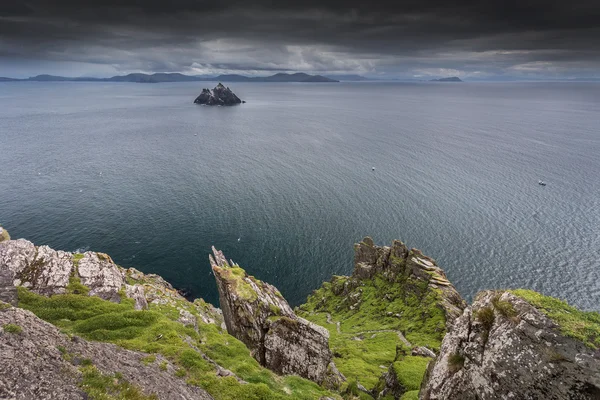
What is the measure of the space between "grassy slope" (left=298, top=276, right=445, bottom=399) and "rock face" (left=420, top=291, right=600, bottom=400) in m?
11.0

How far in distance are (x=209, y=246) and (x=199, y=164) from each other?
89162 mm

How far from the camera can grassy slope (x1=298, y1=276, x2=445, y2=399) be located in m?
42.8

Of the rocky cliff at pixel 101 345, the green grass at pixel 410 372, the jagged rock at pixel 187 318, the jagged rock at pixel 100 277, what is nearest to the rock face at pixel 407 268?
the green grass at pixel 410 372

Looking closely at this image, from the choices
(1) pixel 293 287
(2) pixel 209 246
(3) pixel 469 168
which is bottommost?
(1) pixel 293 287

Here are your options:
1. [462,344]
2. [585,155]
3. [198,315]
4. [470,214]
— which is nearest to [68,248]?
[198,315]

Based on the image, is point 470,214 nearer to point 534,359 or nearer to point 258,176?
point 258,176

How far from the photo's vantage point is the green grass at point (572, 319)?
16.8m

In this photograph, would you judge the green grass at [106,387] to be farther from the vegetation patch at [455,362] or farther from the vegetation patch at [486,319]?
the vegetation patch at [486,319]

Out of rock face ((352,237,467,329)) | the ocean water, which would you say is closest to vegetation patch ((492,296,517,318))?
rock face ((352,237,467,329))

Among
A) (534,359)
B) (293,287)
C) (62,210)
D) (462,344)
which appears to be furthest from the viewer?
(62,210)

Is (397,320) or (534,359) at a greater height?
(534,359)

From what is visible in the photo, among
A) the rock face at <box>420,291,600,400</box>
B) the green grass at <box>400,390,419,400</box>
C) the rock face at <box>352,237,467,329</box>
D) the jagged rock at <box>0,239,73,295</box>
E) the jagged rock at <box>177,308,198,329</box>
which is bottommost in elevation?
the rock face at <box>352,237,467,329</box>

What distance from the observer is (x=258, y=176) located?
525ft

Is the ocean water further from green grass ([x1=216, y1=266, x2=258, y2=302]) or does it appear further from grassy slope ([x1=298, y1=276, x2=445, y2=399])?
green grass ([x1=216, y1=266, x2=258, y2=302])
